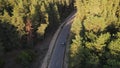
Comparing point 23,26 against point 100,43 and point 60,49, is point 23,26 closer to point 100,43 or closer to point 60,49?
point 60,49

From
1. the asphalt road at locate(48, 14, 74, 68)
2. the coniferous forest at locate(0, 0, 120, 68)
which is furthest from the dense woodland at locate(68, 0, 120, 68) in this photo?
the asphalt road at locate(48, 14, 74, 68)

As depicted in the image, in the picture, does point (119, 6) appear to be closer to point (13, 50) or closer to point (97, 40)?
point (97, 40)

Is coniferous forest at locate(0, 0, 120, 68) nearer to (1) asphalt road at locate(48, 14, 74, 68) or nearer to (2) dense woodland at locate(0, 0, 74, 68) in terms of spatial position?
(2) dense woodland at locate(0, 0, 74, 68)

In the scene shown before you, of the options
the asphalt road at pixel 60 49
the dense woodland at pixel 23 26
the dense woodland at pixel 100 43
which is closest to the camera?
the dense woodland at pixel 100 43

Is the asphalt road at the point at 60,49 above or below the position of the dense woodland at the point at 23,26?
below

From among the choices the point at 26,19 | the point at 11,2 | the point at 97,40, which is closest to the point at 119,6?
the point at 97,40

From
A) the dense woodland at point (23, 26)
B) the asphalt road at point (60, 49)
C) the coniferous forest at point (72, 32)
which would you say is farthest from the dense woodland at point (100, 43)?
the dense woodland at point (23, 26)

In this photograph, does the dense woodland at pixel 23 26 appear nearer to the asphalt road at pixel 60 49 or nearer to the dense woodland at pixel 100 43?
the asphalt road at pixel 60 49
